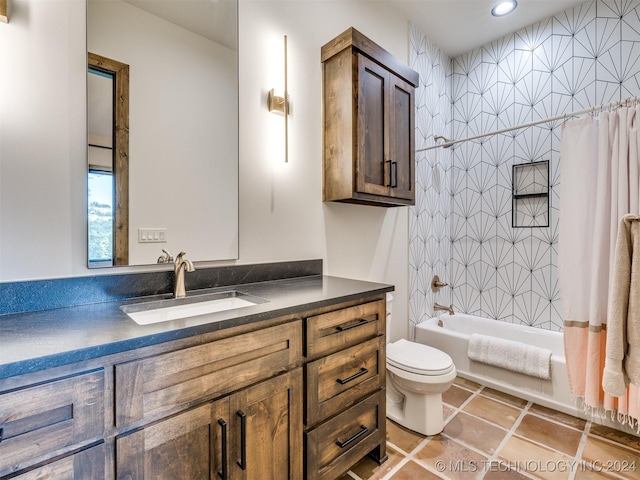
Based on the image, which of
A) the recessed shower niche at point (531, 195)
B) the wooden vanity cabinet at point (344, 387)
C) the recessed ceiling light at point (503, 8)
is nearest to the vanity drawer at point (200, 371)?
the wooden vanity cabinet at point (344, 387)

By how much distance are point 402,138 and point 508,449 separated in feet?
6.20

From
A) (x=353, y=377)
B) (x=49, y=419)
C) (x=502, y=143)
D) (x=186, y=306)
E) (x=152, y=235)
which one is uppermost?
(x=502, y=143)

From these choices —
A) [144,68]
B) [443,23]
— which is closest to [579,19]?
[443,23]

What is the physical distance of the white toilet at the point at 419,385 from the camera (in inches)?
68.4

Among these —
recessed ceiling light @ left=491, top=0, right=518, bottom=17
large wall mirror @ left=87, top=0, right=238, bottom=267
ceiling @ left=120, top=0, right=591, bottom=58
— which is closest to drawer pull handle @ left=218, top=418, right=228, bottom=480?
large wall mirror @ left=87, top=0, right=238, bottom=267

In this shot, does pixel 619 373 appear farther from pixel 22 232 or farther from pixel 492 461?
pixel 22 232

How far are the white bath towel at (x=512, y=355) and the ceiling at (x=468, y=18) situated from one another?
8.38 feet

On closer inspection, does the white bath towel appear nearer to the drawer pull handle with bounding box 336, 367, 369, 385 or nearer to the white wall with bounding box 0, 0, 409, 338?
the white wall with bounding box 0, 0, 409, 338

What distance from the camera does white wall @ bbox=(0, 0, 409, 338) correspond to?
1.07 meters

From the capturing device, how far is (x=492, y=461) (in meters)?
1.59

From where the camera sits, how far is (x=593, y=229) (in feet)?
6.20

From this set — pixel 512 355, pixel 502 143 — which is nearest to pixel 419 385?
pixel 512 355

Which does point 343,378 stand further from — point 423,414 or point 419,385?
point 423,414

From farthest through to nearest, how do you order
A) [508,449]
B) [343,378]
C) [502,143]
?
[502,143] < [508,449] < [343,378]
